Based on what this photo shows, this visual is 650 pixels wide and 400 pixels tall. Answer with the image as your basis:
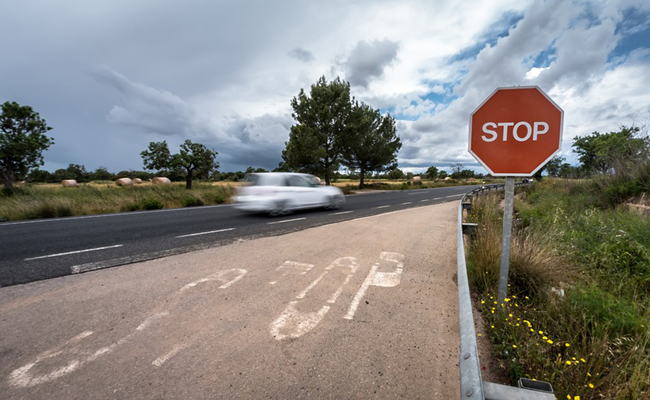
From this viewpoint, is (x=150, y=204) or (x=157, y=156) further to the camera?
(x=157, y=156)

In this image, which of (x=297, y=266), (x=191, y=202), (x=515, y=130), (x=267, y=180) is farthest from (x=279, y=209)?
(x=515, y=130)

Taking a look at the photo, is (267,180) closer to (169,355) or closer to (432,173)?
(169,355)

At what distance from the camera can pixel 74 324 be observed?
265cm

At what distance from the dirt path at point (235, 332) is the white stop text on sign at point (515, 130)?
205 centimetres

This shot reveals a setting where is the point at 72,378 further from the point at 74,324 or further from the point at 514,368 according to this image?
the point at 514,368

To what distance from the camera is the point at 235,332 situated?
8.39 ft

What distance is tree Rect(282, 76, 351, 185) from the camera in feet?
74.8

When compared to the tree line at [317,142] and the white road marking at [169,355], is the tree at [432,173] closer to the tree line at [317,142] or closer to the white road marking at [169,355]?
the tree line at [317,142]

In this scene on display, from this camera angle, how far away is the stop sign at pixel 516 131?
2424mm

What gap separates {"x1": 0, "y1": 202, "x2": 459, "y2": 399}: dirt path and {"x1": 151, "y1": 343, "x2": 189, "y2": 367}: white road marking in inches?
0.5

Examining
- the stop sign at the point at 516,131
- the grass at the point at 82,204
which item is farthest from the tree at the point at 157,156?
the stop sign at the point at 516,131

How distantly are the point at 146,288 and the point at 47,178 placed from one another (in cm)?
10008

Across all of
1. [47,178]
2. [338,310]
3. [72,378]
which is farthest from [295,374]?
[47,178]

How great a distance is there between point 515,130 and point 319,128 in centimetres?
2253
